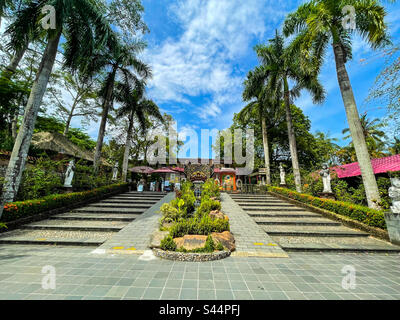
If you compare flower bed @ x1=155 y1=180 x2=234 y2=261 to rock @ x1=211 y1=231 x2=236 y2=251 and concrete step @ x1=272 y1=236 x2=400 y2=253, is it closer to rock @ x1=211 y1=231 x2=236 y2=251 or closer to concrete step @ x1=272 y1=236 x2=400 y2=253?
rock @ x1=211 y1=231 x2=236 y2=251

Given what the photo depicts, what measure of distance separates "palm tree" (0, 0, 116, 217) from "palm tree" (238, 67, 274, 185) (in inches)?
416

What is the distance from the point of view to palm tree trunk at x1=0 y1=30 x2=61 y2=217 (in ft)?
18.5

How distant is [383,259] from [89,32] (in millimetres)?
13452

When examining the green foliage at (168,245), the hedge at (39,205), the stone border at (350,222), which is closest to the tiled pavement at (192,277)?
the green foliage at (168,245)

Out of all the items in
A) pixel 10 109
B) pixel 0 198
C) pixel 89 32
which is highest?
pixel 89 32

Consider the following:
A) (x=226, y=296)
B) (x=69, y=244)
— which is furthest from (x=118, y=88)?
(x=226, y=296)

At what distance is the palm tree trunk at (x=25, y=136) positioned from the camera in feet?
18.5

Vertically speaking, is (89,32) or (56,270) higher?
(89,32)

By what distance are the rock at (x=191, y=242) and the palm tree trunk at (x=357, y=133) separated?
6.80 metres

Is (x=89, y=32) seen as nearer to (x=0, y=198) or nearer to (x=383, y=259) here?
(x=0, y=198)

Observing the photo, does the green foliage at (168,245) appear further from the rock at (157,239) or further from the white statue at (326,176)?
the white statue at (326,176)

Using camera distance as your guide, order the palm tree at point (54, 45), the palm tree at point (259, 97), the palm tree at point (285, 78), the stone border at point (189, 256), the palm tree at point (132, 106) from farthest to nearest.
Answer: the palm tree at point (132, 106), the palm tree at point (259, 97), the palm tree at point (285, 78), the palm tree at point (54, 45), the stone border at point (189, 256)

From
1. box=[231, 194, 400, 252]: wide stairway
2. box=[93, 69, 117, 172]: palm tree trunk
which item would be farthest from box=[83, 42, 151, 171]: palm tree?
box=[231, 194, 400, 252]: wide stairway

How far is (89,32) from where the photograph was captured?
7.50 meters
